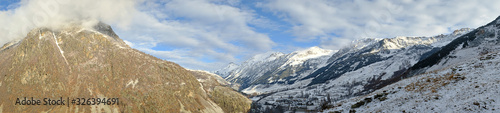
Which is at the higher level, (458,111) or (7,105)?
(7,105)

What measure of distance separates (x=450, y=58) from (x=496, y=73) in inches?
7296

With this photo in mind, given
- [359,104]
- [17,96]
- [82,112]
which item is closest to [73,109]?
[82,112]

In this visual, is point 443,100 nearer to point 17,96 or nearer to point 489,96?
point 489,96

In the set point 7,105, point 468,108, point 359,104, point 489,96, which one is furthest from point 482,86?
point 7,105

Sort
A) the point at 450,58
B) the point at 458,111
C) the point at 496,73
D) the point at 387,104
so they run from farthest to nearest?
1. the point at 450,58
2. the point at 496,73
3. the point at 387,104
4. the point at 458,111

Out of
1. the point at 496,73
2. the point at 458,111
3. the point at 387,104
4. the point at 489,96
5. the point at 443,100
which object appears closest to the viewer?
the point at 458,111

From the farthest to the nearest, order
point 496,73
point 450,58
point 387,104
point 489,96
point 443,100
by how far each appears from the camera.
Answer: point 450,58
point 496,73
point 387,104
point 443,100
point 489,96

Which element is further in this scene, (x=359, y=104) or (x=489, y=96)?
(x=359, y=104)

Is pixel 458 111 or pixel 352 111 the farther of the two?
pixel 352 111

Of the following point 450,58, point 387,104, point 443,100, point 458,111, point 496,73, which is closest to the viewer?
point 458,111

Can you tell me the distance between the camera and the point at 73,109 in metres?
198

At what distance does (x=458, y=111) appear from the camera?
1061 inches

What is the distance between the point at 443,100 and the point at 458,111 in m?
6.09

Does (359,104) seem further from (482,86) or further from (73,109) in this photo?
(73,109)
